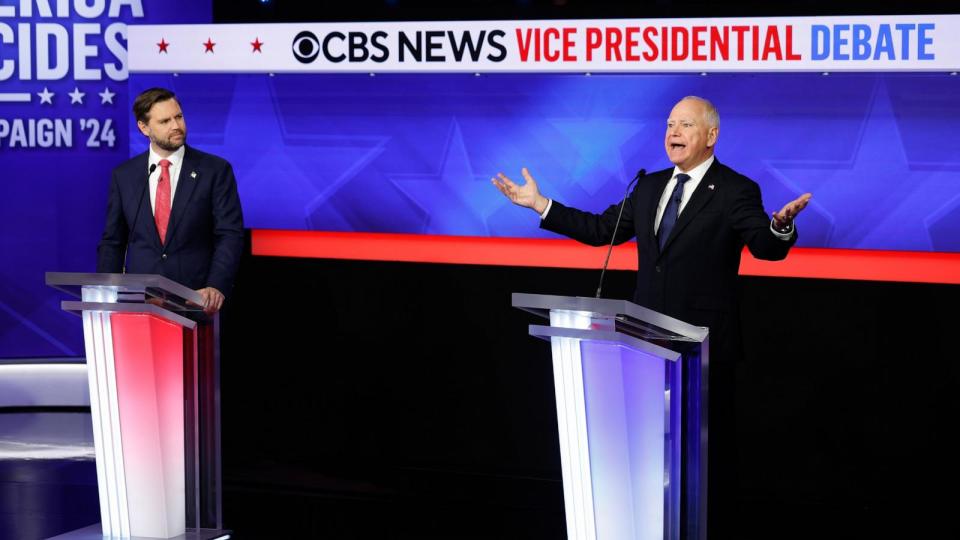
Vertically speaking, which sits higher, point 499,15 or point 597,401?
point 499,15

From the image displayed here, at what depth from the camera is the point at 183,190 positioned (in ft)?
13.7

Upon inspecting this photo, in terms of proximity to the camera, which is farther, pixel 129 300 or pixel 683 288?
pixel 129 300

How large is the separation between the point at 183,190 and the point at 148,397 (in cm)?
72

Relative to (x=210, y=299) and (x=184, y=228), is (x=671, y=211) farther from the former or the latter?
(x=184, y=228)

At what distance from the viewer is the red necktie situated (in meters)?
4.16

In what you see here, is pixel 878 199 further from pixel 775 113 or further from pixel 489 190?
pixel 489 190

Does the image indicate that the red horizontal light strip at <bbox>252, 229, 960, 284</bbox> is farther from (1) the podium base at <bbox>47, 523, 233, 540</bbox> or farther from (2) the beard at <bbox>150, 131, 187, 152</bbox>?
(1) the podium base at <bbox>47, 523, 233, 540</bbox>

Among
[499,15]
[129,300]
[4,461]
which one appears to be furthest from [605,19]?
[4,461]

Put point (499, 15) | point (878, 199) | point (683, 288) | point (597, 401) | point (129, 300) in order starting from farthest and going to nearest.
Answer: point (499, 15) < point (878, 199) < point (129, 300) < point (683, 288) < point (597, 401)

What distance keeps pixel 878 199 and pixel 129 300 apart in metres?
2.67

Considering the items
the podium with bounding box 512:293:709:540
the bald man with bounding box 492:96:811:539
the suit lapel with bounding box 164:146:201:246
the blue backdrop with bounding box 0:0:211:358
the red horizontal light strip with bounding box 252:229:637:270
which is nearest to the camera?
the podium with bounding box 512:293:709:540

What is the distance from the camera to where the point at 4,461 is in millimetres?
5609

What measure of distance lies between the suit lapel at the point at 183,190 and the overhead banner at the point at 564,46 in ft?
3.55

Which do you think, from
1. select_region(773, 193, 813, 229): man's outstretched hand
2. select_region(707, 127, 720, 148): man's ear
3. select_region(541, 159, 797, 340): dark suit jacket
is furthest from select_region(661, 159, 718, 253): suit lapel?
select_region(773, 193, 813, 229): man's outstretched hand
